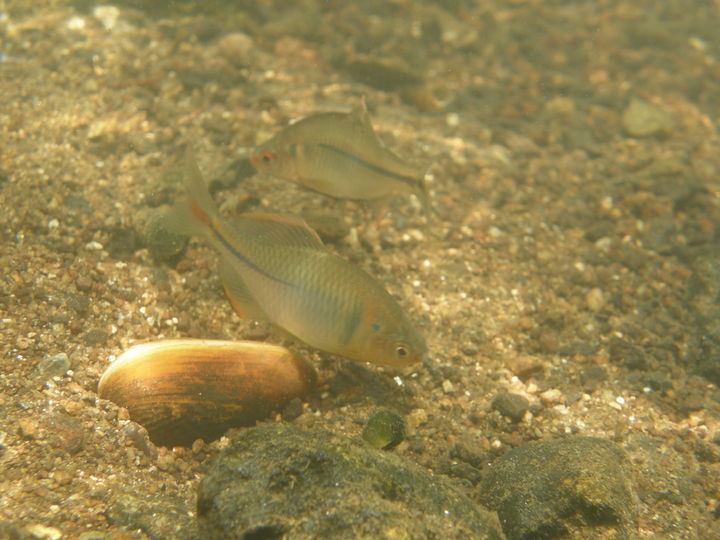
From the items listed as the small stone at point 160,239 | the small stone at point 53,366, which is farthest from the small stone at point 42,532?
the small stone at point 160,239

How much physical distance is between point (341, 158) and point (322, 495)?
2516mm

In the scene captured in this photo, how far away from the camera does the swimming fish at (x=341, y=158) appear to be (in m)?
3.71

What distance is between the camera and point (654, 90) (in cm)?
797

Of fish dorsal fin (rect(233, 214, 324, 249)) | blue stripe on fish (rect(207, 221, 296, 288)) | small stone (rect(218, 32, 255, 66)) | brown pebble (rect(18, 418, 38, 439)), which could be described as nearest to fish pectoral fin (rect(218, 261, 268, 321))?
blue stripe on fish (rect(207, 221, 296, 288))

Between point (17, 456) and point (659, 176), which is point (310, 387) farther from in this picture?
point (659, 176)

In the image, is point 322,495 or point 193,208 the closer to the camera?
point 322,495

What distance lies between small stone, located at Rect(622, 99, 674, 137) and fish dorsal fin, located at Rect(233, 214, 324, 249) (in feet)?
19.7

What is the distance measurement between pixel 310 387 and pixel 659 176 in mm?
5225

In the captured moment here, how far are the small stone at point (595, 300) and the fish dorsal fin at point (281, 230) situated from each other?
9.31ft

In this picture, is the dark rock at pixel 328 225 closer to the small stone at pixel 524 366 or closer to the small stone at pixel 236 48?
the small stone at pixel 524 366

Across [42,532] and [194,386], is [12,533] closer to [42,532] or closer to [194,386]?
[42,532]

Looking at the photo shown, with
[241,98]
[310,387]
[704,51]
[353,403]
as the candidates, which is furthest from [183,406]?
[704,51]

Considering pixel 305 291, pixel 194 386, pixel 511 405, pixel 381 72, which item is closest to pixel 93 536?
pixel 194 386

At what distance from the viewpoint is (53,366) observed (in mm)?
3006
